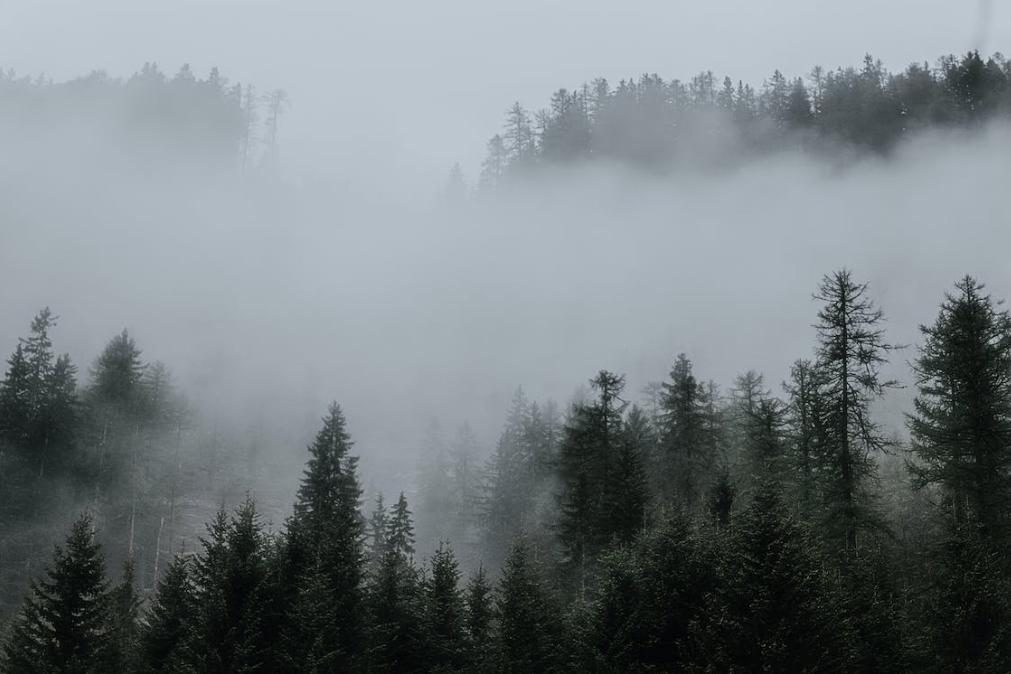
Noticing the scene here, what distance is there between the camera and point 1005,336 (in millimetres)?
30641

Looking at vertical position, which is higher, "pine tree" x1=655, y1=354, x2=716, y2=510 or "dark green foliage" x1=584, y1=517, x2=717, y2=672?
"pine tree" x1=655, y1=354, x2=716, y2=510

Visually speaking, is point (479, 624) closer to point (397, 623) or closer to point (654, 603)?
point (397, 623)

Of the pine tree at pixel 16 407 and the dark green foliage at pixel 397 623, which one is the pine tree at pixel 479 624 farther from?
the pine tree at pixel 16 407

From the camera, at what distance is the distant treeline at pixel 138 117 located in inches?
6545

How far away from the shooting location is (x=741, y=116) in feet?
482

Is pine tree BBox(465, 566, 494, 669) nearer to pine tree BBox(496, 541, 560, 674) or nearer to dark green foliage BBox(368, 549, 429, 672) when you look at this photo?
pine tree BBox(496, 541, 560, 674)

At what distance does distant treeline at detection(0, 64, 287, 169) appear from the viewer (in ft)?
545

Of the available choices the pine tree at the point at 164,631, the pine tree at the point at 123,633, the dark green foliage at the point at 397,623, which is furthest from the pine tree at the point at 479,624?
the pine tree at the point at 123,633

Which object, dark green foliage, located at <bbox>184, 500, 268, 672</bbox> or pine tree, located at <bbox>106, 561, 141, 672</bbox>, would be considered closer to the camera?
dark green foliage, located at <bbox>184, 500, 268, 672</bbox>

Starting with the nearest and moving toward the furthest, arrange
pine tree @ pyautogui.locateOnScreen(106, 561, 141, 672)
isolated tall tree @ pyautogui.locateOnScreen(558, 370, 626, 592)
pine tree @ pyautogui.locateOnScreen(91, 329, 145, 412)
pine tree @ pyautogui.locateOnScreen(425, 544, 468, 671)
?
pine tree @ pyautogui.locateOnScreen(106, 561, 141, 672)
pine tree @ pyautogui.locateOnScreen(425, 544, 468, 671)
isolated tall tree @ pyautogui.locateOnScreen(558, 370, 626, 592)
pine tree @ pyautogui.locateOnScreen(91, 329, 145, 412)

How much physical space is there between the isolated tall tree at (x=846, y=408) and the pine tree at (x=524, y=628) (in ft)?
37.9

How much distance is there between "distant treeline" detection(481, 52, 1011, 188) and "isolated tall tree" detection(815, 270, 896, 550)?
110 metres

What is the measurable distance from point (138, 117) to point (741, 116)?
130 m

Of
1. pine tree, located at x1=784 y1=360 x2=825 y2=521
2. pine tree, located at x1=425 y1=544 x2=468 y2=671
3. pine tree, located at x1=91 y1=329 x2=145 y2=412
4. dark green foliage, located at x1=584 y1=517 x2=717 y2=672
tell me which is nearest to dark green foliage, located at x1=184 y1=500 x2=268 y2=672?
pine tree, located at x1=425 y1=544 x2=468 y2=671
